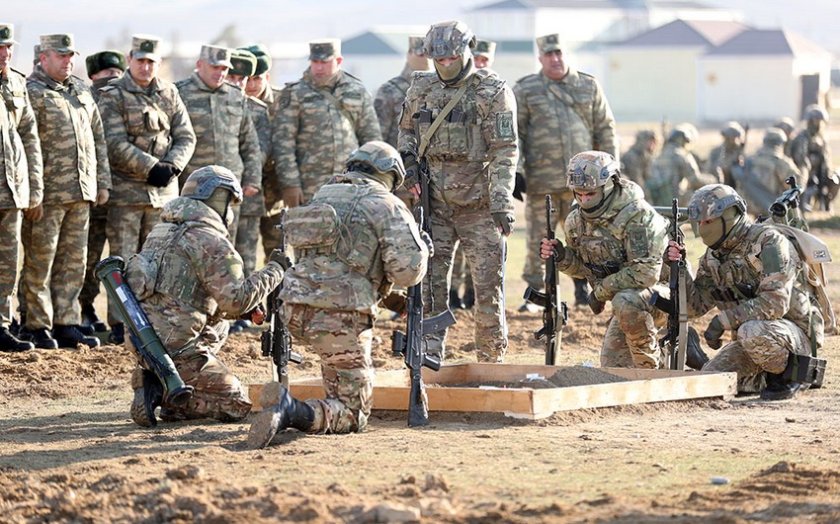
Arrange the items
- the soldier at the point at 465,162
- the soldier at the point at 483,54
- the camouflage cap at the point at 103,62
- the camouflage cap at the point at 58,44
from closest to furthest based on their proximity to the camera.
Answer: the soldier at the point at 465,162 < the camouflage cap at the point at 58,44 < the camouflage cap at the point at 103,62 < the soldier at the point at 483,54

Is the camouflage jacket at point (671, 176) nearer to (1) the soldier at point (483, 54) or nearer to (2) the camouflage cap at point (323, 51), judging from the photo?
(1) the soldier at point (483, 54)

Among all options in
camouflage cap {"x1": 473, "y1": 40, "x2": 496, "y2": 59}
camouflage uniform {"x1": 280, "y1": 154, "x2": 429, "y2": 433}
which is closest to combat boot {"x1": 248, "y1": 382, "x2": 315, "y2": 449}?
camouflage uniform {"x1": 280, "y1": 154, "x2": 429, "y2": 433}

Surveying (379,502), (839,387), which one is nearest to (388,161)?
(379,502)

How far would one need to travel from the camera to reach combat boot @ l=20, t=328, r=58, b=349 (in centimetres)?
1417

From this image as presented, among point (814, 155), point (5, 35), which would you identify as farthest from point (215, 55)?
point (814, 155)

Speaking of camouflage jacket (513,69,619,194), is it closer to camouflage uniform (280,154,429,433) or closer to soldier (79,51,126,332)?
soldier (79,51,126,332)

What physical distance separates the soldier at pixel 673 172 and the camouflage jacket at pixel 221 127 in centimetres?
1229

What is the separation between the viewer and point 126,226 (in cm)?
1481

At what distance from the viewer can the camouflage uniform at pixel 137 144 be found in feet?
48.0

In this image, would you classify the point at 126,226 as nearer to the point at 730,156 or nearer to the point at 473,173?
the point at 473,173

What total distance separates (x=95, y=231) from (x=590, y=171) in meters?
5.32

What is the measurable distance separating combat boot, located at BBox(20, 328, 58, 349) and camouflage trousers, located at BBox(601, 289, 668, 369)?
182 inches

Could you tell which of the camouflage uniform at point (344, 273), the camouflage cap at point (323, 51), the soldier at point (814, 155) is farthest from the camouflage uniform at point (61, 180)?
the soldier at point (814, 155)

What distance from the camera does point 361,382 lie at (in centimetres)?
1041
